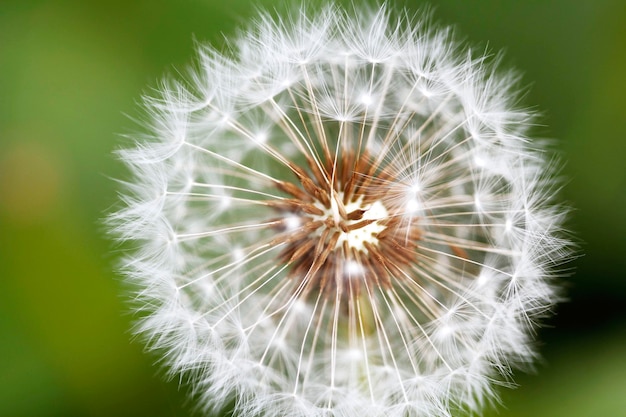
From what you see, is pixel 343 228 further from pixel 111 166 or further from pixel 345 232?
pixel 111 166

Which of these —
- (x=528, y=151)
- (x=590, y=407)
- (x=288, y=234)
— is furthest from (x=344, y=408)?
(x=528, y=151)

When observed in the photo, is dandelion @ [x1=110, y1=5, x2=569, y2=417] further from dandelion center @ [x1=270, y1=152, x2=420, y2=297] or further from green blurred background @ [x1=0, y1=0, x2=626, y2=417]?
green blurred background @ [x1=0, y1=0, x2=626, y2=417]

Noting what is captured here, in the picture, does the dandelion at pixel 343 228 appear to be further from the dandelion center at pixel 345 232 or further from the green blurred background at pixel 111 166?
the green blurred background at pixel 111 166

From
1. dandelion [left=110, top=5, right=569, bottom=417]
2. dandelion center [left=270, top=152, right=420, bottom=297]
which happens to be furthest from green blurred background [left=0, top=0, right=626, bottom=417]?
dandelion center [left=270, top=152, right=420, bottom=297]

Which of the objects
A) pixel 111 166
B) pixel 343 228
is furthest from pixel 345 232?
pixel 111 166

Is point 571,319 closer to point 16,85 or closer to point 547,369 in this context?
point 547,369

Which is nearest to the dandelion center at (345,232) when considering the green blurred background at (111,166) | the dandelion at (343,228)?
the dandelion at (343,228)

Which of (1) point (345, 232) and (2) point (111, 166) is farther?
(2) point (111, 166)
